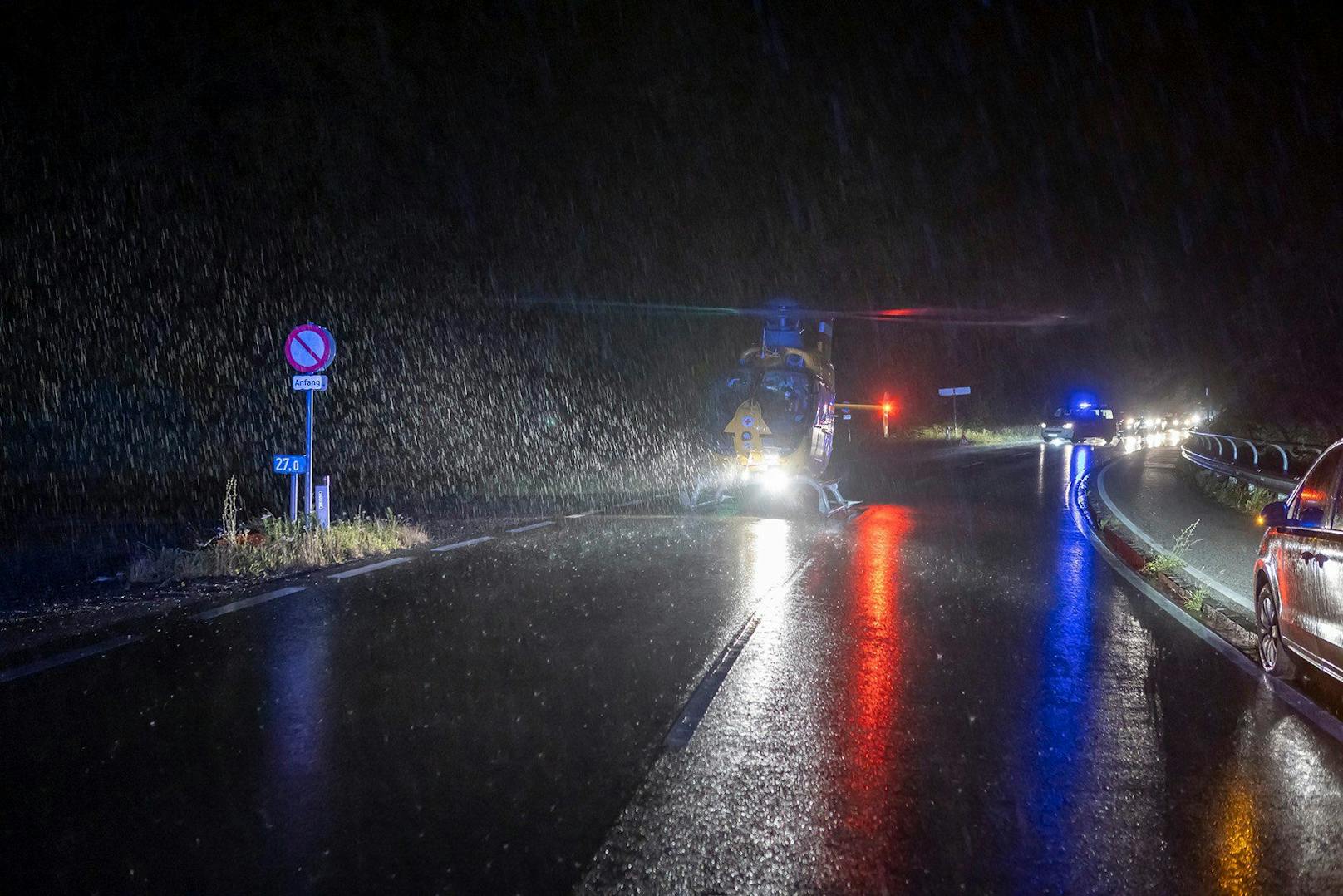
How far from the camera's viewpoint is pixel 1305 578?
6.30 m

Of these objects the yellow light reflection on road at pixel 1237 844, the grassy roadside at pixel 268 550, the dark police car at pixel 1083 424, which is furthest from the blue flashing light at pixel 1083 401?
the yellow light reflection on road at pixel 1237 844

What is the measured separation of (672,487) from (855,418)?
27.8 metres

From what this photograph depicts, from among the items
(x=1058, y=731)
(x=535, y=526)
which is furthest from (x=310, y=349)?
(x=1058, y=731)

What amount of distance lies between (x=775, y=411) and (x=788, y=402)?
1.27ft

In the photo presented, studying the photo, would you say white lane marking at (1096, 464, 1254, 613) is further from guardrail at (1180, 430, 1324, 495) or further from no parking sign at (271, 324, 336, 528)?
no parking sign at (271, 324, 336, 528)

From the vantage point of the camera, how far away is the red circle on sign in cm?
1399

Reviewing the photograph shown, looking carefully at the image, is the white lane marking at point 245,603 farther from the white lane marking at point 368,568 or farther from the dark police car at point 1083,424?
the dark police car at point 1083,424

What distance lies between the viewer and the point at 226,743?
216 inches

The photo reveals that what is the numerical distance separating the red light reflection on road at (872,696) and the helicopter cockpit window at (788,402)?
8.07 metres

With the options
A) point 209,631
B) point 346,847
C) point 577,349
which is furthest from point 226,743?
point 577,349

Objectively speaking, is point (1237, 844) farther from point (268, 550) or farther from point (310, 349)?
point (310, 349)

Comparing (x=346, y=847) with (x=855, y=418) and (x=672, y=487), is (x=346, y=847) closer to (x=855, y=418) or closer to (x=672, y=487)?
(x=672, y=487)

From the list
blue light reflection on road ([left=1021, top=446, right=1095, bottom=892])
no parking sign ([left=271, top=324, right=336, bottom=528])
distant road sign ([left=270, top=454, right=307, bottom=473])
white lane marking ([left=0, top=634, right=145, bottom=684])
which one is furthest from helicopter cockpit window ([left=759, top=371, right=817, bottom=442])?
white lane marking ([left=0, top=634, right=145, bottom=684])

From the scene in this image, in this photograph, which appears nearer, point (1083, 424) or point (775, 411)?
point (775, 411)
